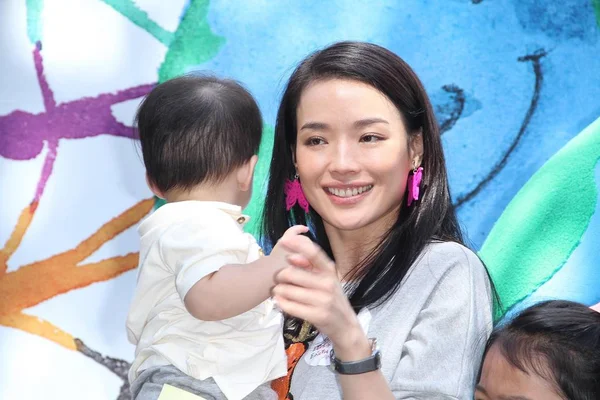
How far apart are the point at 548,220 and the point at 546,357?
960 millimetres

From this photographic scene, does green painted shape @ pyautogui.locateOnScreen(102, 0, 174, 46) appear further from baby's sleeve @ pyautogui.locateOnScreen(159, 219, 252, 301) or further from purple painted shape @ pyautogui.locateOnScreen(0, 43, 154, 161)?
baby's sleeve @ pyautogui.locateOnScreen(159, 219, 252, 301)

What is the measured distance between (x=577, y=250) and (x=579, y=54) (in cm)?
51

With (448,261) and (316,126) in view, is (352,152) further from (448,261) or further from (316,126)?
(448,261)

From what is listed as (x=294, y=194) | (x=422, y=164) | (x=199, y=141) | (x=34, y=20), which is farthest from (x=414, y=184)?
(x=34, y=20)

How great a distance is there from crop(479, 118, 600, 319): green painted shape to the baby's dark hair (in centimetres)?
86

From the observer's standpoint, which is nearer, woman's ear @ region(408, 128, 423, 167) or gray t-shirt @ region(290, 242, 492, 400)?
gray t-shirt @ region(290, 242, 492, 400)

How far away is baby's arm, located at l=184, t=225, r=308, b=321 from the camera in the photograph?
1.39m

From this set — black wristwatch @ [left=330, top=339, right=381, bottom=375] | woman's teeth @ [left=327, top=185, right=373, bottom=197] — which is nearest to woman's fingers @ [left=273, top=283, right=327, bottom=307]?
black wristwatch @ [left=330, top=339, right=381, bottom=375]

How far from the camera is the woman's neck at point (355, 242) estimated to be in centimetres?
179

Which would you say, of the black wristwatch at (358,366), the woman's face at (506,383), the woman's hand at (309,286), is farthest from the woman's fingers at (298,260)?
the woman's face at (506,383)

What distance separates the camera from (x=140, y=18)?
7.93 feet

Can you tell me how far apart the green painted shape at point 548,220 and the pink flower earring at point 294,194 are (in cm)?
60

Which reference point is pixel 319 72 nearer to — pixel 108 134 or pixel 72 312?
pixel 108 134

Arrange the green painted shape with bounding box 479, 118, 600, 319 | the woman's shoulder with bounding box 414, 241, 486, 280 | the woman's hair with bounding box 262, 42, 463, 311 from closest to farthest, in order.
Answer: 1. the woman's shoulder with bounding box 414, 241, 486, 280
2. the woman's hair with bounding box 262, 42, 463, 311
3. the green painted shape with bounding box 479, 118, 600, 319
